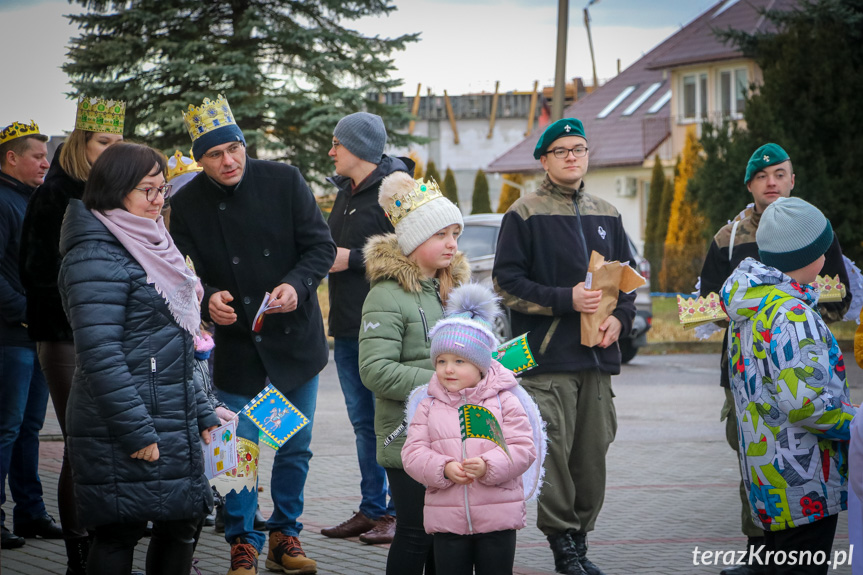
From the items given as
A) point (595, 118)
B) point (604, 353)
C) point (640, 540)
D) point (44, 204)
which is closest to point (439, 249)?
point (604, 353)

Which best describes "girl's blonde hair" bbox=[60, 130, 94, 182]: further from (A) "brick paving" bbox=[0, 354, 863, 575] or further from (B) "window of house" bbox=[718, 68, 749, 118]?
(B) "window of house" bbox=[718, 68, 749, 118]

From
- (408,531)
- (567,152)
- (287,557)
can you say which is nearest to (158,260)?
(408,531)

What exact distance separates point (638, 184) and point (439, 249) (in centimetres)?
3691

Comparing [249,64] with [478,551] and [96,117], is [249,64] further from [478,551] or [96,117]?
[478,551]

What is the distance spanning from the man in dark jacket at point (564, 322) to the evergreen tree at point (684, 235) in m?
19.7

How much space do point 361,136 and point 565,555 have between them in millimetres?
2512

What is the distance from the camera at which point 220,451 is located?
446 cm

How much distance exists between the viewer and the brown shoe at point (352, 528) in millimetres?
6336

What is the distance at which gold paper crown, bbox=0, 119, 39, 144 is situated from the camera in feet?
21.1

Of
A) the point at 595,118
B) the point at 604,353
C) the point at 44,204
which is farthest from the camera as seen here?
the point at 595,118

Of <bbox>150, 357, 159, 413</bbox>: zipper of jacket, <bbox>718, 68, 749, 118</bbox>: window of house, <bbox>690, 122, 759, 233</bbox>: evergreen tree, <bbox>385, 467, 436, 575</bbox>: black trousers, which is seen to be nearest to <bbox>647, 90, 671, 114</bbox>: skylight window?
<bbox>718, 68, 749, 118</bbox>: window of house

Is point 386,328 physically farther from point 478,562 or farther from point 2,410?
point 2,410

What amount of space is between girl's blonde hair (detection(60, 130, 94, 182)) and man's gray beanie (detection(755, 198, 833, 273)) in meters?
3.18

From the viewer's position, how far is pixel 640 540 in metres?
6.43
